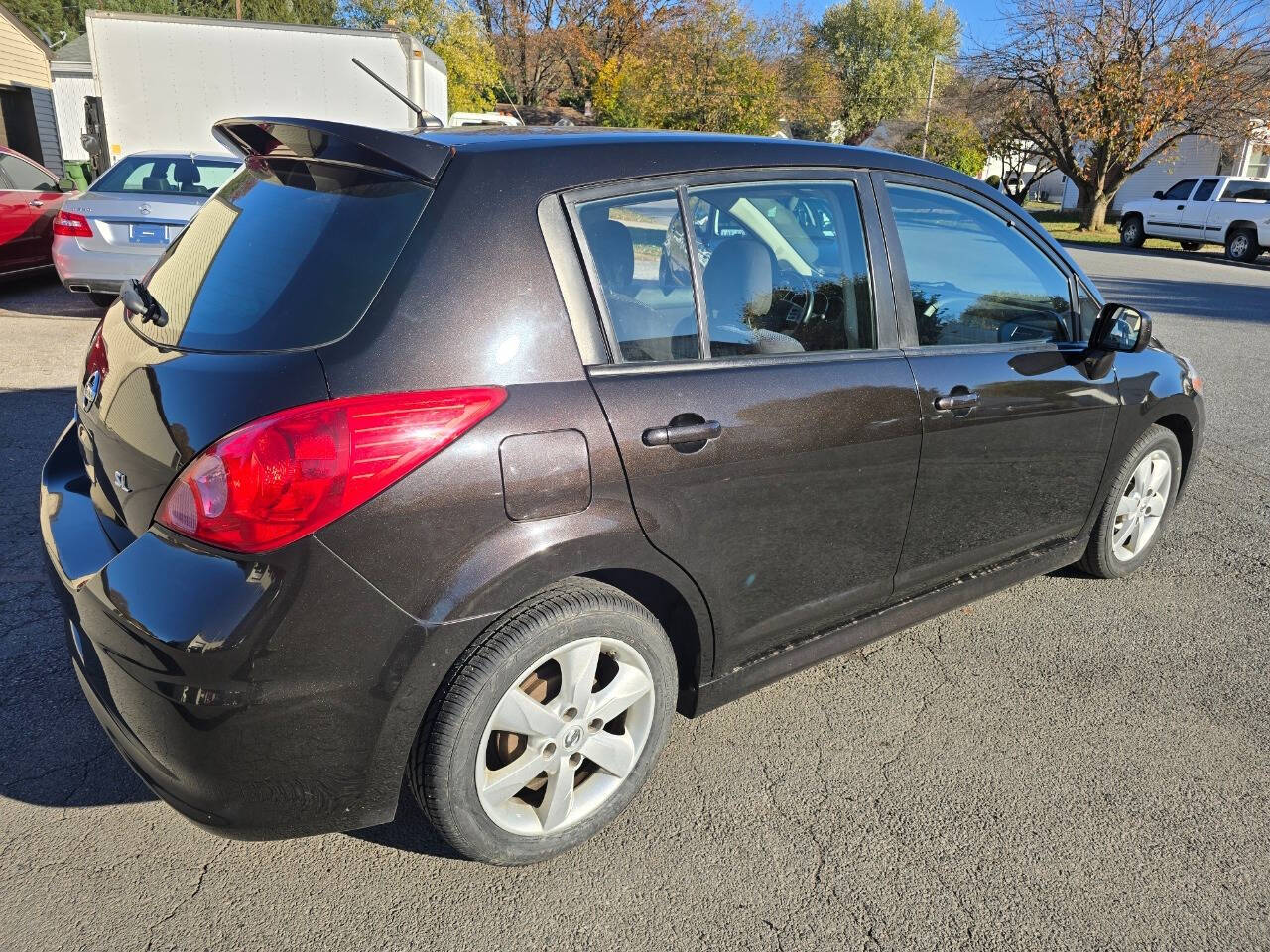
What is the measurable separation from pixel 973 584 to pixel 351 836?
2214 millimetres

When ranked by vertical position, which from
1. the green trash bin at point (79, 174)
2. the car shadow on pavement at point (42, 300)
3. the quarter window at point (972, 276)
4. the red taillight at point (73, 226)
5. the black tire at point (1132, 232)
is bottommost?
the green trash bin at point (79, 174)

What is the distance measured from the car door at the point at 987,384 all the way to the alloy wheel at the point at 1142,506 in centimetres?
40

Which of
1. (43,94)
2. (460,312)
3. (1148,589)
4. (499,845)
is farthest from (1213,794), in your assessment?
(43,94)

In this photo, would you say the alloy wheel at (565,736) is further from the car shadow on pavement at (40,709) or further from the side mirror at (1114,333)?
the side mirror at (1114,333)

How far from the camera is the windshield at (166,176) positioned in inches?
367

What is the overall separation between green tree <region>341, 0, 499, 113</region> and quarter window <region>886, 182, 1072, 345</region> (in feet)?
102

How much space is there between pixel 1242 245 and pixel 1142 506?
2321 cm

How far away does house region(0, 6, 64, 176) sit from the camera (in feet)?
81.1

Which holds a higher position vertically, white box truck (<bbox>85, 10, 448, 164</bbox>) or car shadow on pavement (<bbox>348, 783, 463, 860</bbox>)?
white box truck (<bbox>85, 10, 448, 164</bbox>)

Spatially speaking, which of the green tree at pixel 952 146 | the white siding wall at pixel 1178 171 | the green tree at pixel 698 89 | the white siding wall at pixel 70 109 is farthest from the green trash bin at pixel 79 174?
the white siding wall at pixel 1178 171

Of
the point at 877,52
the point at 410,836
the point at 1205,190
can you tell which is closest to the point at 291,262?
the point at 410,836

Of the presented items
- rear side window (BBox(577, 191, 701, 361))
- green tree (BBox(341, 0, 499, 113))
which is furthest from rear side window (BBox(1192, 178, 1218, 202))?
rear side window (BBox(577, 191, 701, 361))

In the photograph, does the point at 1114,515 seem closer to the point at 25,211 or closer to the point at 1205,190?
the point at 25,211

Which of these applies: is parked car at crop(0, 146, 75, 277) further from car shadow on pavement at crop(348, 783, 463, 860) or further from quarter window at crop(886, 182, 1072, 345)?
quarter window at crop(886, 182, 1072, 345)
